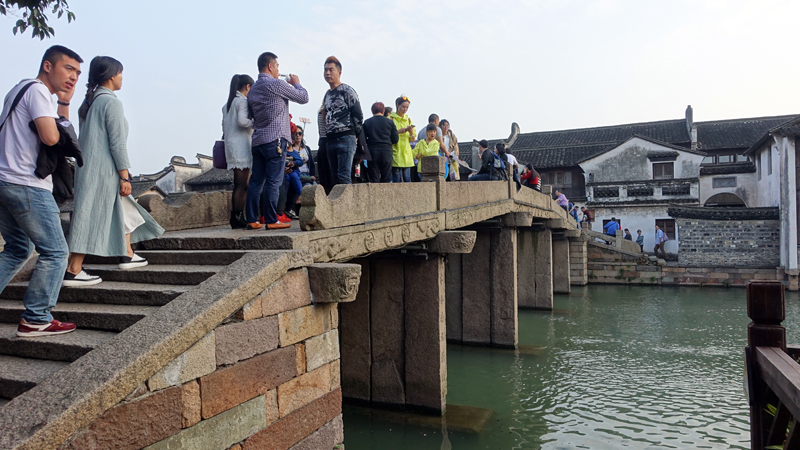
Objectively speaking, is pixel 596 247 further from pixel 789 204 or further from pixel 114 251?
pixel 114 251

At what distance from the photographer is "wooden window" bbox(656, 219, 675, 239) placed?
2583 cm

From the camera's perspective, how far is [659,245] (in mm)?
24062

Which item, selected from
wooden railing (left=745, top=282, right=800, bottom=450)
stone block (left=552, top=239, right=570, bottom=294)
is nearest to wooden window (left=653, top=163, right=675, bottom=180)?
stone block (left=552, top=239, right=570, bottom=294)

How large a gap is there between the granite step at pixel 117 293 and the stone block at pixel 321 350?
3.02 ft

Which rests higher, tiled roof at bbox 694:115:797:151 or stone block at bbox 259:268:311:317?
tiled roof at bbox 694:115:797:151

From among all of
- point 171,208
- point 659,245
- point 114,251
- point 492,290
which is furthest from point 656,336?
point 659,245

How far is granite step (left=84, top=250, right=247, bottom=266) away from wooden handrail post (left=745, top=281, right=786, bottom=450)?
3.38 m

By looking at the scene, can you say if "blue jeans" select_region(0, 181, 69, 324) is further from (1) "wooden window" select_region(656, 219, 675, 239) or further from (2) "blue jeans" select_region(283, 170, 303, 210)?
(1) "wooden window" select_region(656, 219, 675, 239)

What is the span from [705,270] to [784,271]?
7.66ft

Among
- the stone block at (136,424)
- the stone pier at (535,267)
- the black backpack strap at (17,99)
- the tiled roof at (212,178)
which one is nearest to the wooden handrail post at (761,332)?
the stone block at (136,424)

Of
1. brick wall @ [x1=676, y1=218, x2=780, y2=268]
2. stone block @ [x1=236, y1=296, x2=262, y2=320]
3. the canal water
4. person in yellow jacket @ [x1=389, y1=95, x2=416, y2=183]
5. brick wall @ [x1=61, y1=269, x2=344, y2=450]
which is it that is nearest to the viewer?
brick wall @ [x1=61, y1=269, x2=344, y2=450]

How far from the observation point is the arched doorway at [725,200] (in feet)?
86.0

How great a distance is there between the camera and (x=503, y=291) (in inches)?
410

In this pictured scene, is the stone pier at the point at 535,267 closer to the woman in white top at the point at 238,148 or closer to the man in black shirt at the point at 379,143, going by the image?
the man in black shirt at the point at 379,143
